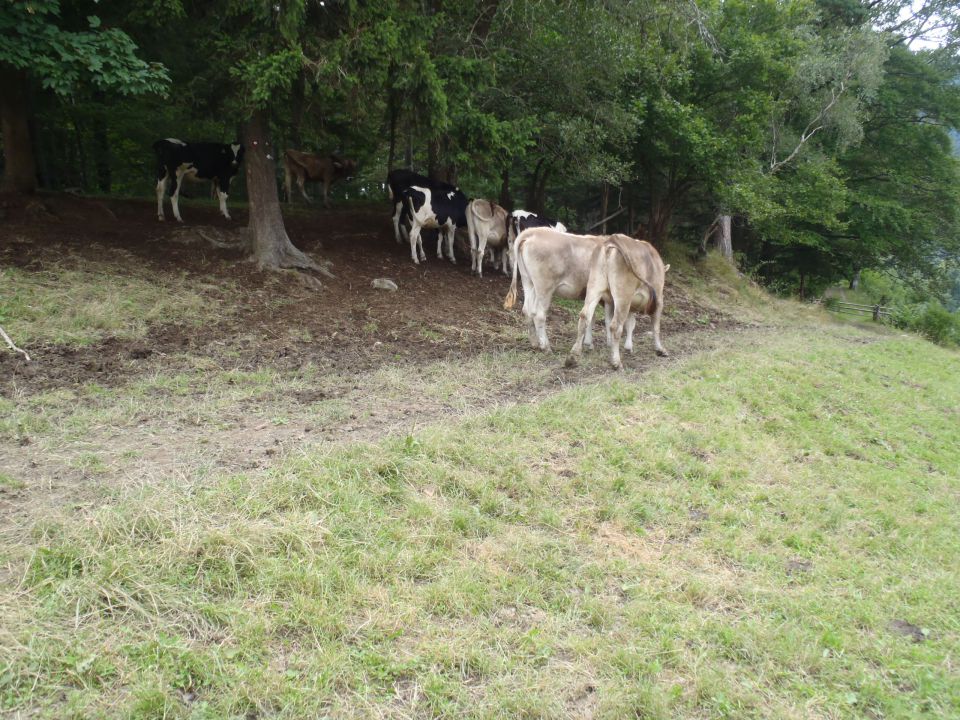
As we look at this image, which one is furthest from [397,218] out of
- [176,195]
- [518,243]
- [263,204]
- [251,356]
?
[251,356]

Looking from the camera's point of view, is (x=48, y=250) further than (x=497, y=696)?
Yes

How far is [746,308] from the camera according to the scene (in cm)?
1745

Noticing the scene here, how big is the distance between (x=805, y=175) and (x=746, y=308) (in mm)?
A: 4237

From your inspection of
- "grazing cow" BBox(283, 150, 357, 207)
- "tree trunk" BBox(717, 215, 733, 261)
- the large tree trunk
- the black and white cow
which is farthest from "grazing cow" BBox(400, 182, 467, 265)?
"tree trunk" BBox(717, 215, 733, 261)

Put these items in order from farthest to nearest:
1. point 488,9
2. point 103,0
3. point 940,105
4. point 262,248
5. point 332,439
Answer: point 940,105
point 488,9
point 262,248
point 103,0
point 332,439

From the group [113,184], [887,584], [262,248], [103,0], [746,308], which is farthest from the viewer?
[113,184]

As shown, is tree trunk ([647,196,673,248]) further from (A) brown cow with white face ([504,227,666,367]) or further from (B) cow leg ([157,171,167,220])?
(B) cow leg ([157,171,167,220])

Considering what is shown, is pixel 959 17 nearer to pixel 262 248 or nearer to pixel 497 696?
pixel 262 248

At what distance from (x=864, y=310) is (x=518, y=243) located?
2349 centimetres

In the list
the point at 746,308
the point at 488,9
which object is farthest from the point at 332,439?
the point at 746,308

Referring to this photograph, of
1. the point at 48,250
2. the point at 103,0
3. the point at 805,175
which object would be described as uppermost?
the point at 103,0

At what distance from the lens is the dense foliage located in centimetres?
873

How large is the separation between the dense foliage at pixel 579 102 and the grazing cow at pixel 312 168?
0.50 m

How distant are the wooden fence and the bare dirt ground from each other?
13644 mm
